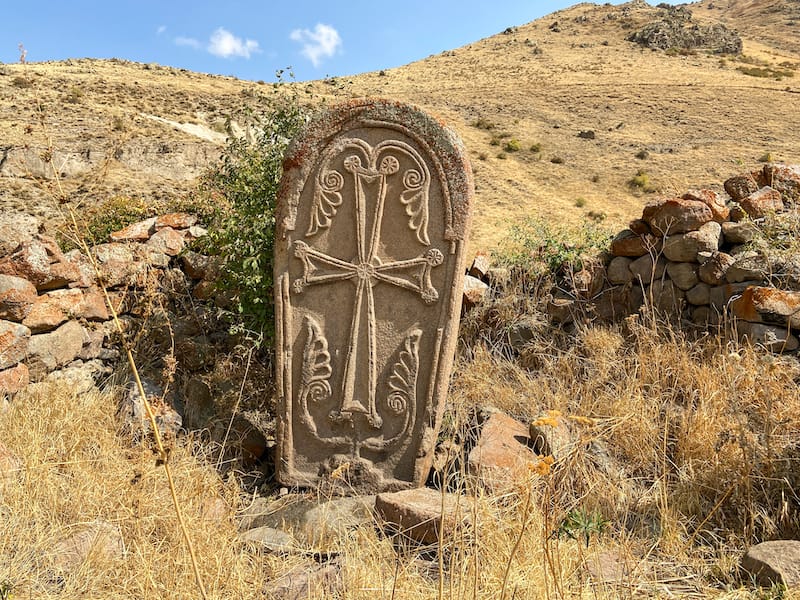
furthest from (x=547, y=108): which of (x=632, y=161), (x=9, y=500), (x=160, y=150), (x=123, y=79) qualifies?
(x=9, y=500)

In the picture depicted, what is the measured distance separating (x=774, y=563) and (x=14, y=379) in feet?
13.0

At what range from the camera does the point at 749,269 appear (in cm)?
418

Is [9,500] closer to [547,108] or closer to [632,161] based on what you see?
[632,161]

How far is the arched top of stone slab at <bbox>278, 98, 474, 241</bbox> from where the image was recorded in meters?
3.34

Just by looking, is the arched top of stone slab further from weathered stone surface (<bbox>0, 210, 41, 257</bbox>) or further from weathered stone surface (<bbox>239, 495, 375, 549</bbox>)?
weathered stone surface (<bbox>0, 210, 41, 257</bbox>)

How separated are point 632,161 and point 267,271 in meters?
20.3

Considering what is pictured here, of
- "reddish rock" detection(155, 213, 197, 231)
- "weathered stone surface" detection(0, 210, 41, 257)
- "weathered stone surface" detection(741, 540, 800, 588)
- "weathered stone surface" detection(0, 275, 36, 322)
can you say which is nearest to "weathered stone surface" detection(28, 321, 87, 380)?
"weathered stone surface" detection(0, 275, 36, 322)

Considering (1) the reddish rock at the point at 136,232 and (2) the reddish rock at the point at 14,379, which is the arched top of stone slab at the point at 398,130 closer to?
(2) the reddish rock at the point at 14,379

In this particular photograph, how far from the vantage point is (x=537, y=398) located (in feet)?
12.9

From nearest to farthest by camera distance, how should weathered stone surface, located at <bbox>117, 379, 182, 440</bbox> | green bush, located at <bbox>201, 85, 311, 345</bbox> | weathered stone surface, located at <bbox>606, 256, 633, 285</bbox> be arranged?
1. weathered stone surface, located at <bbox>117, 379, 182, 440</bbox>
2. green bush, located at <bbox>201, 85, 311, 345</bbox>
3. weathered stone surface, located at <bbox>606, 256, 633, 285</bbox>

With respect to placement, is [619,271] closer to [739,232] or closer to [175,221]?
[739,232]

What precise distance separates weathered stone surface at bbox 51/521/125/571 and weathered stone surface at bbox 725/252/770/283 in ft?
13.3

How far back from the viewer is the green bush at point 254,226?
4.12 m

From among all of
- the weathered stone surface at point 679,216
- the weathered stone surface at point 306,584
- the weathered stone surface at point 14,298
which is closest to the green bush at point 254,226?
the weathered stone surface at point 14,298
